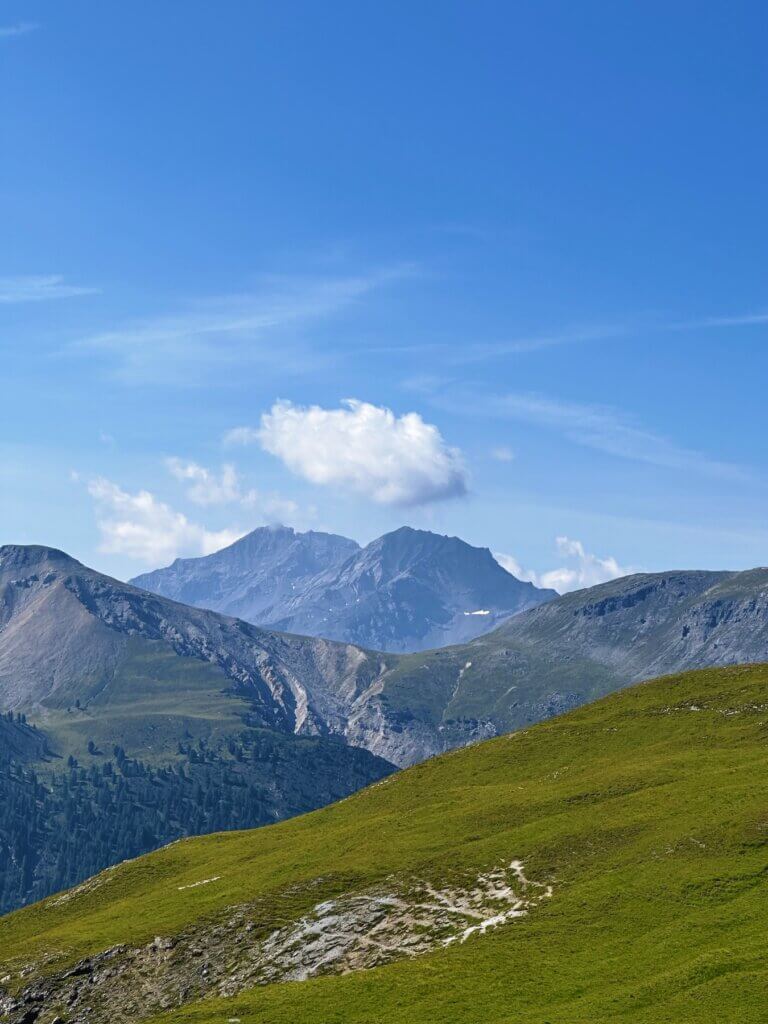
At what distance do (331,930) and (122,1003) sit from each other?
17.7 m

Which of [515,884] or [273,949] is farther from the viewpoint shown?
[515,884]

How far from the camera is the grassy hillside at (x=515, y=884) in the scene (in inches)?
2724

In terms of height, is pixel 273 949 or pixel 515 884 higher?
pixel 515 884

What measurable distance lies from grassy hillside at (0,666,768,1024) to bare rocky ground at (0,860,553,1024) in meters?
0.28

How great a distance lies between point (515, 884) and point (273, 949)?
2089cm

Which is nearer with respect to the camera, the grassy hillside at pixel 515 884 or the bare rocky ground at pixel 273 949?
the grassy hillside at pixel 515 884

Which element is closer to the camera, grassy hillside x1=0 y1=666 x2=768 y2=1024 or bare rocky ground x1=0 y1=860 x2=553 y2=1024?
grassy hillside x1=0 y1=666 x2=768 y2=1024

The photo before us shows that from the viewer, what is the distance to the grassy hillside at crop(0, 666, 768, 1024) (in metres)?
69.2

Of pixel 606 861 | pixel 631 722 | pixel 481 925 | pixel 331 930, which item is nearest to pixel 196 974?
pixel 331 930

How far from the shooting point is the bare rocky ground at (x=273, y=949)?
82.4 metres

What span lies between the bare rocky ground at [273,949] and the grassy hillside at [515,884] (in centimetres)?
28

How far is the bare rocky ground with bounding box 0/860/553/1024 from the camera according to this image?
82.4 m

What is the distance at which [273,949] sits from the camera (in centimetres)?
8694

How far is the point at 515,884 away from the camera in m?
88.0
